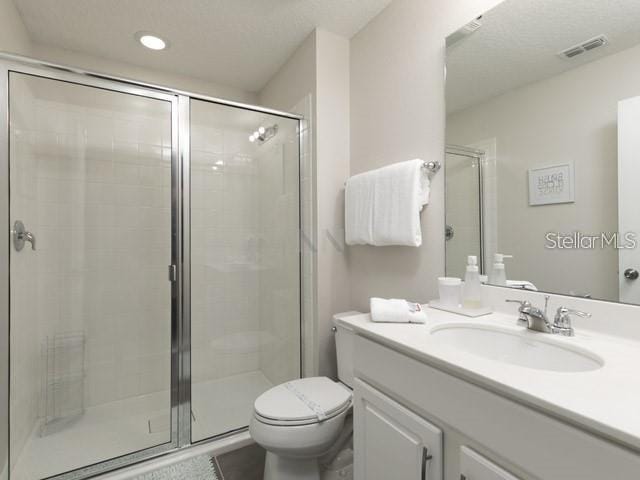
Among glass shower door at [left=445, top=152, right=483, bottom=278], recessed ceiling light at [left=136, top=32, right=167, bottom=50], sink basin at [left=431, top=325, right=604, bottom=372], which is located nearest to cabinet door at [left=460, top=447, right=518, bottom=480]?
sink basin at [left=431, top=325, right=604, bottom=372]

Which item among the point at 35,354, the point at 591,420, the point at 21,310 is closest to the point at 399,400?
the point at 591,420

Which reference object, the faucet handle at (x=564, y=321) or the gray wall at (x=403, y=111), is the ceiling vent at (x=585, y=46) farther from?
the faucet handle at (x=564, y=321)

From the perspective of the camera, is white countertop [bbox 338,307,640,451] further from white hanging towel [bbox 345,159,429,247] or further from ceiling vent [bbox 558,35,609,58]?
ceiling vent [bbox 558,35,609,58]

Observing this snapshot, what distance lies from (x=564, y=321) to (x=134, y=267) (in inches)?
84.5

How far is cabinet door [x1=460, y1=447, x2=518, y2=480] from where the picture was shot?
67cm

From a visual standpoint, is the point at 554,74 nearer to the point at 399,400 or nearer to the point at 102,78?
the point at 399,400

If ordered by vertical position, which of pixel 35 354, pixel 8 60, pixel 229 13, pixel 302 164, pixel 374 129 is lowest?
pixel 35 354

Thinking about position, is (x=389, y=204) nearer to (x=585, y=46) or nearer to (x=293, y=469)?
(x=585, y=46)

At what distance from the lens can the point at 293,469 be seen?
137 centimetres

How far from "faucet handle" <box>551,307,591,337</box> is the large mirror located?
86mm

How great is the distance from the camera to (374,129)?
181 centimetres

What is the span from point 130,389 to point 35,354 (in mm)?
542

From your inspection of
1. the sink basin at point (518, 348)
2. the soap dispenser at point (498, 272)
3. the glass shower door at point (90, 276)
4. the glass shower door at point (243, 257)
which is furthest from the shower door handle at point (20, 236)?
the soap dispenser at point (498, 272)

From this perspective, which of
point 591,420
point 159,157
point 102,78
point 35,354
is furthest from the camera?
point 159,157
